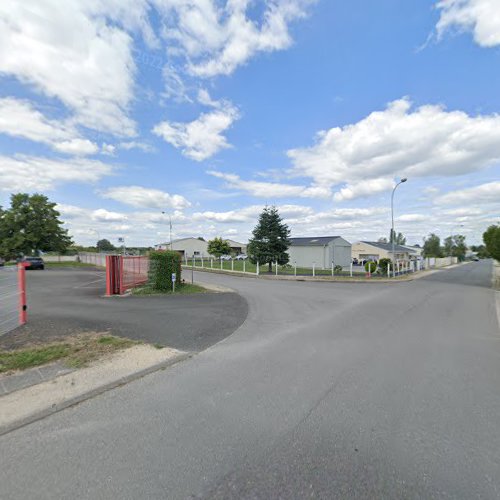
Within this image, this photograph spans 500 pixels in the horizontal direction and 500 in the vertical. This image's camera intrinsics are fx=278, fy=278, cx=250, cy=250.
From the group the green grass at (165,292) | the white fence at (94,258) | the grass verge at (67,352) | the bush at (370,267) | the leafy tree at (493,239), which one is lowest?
the green grass at (165,292)

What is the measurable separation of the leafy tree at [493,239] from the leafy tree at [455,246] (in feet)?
204

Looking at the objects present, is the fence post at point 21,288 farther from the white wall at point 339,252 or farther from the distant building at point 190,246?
the distant building at point 190,246

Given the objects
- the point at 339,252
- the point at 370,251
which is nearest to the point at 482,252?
the point at 370,251

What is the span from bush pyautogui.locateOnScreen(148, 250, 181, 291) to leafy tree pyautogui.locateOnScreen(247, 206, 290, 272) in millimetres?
12640

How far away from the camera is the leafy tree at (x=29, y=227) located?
3922 cm

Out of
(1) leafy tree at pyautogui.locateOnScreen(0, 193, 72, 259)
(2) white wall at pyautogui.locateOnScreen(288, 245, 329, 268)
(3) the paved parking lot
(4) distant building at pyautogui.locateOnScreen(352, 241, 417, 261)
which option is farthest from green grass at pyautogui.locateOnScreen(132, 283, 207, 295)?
(4) distant building at pyautogui.locateOnScreen(352, 241, 417, 261)

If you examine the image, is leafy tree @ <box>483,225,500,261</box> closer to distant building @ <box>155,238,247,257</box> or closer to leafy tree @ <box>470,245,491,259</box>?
leafy tree @ <box>470,245,491,259</box>

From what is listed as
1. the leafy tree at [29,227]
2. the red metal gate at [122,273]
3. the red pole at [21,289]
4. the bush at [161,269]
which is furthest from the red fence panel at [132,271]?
the leafy tree at [29,227]

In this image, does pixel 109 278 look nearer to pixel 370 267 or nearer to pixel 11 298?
pixel 11 298

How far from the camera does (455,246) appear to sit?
77.5 m

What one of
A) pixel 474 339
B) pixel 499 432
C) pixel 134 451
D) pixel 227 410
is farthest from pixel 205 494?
pixel 474 339

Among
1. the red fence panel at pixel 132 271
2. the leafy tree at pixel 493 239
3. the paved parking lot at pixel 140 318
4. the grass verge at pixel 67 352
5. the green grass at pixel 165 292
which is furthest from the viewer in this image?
the leafy tree at pixel 493 239

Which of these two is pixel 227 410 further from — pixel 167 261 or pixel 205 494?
pixel 167 261

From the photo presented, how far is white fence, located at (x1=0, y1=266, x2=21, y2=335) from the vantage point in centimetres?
634
